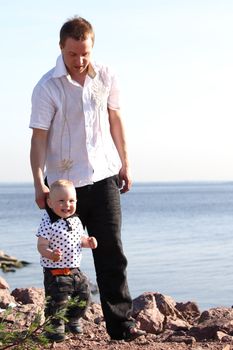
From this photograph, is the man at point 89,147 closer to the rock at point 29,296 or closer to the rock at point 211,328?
the rock at point 211,328

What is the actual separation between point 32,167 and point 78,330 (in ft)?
4.13

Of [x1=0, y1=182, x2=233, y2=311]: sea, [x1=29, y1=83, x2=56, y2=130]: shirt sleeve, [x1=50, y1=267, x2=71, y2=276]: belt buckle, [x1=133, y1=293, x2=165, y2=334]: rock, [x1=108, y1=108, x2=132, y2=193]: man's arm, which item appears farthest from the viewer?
[x1=0, y1=182, x2=233, y2=311]: sea

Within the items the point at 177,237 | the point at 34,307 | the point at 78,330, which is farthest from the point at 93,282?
the point at 177,237

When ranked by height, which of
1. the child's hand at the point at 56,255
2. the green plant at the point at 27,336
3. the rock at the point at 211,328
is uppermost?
the child's hand at the point at 56,255

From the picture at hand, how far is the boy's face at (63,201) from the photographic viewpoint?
7121 millimetres

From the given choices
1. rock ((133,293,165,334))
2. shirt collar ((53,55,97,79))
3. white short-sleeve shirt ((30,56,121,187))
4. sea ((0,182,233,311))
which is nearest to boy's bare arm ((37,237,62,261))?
white short-sleeve shirt ((30,56,121,187))

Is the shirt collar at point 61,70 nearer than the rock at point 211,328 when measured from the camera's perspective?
Yes

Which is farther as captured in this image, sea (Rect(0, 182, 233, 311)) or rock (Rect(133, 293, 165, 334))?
sea (Rect(0, 182, 233, 311))

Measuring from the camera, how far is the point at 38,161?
7.27 metres

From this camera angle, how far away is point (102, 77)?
7500 millimetres

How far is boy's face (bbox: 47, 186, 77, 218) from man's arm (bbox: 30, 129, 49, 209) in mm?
73

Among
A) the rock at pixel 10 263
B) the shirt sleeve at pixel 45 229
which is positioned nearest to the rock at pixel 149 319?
the shirt sleeve at pixel 45 229

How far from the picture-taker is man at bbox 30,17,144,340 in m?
7.24

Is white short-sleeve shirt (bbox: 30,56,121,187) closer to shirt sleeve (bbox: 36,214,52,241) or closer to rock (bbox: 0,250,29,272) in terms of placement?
shirt sleeve (bbox: 36,214,52,241)
